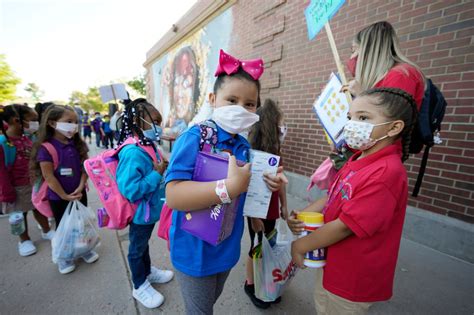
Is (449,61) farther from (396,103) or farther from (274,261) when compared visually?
(274,261)

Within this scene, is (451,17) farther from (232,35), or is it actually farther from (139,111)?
(232,35)

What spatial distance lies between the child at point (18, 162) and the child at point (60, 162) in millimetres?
541

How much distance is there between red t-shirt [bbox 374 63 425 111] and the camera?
1.35 metres

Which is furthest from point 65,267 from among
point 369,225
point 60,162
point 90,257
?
point 369,225

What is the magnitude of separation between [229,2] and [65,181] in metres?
6.09

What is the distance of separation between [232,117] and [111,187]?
129 cm

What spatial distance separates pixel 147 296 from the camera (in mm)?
1925

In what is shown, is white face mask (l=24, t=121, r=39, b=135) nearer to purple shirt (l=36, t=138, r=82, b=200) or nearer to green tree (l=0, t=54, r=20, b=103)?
purple shirt (l=36, t=138, r=82, b=200)

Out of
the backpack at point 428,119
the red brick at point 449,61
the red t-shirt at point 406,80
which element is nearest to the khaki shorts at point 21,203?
the red t-shirt at point 406,80

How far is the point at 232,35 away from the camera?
6105mm

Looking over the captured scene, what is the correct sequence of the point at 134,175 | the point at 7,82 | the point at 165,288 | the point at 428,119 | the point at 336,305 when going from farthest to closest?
the point at 7,82 → the point at 165,288 → the point at 134,175 → the point at 428,119 → the point at 336,305

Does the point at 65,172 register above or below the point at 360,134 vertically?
below

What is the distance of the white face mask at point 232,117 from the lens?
1.08 meters

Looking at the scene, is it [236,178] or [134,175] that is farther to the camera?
[134,175]
